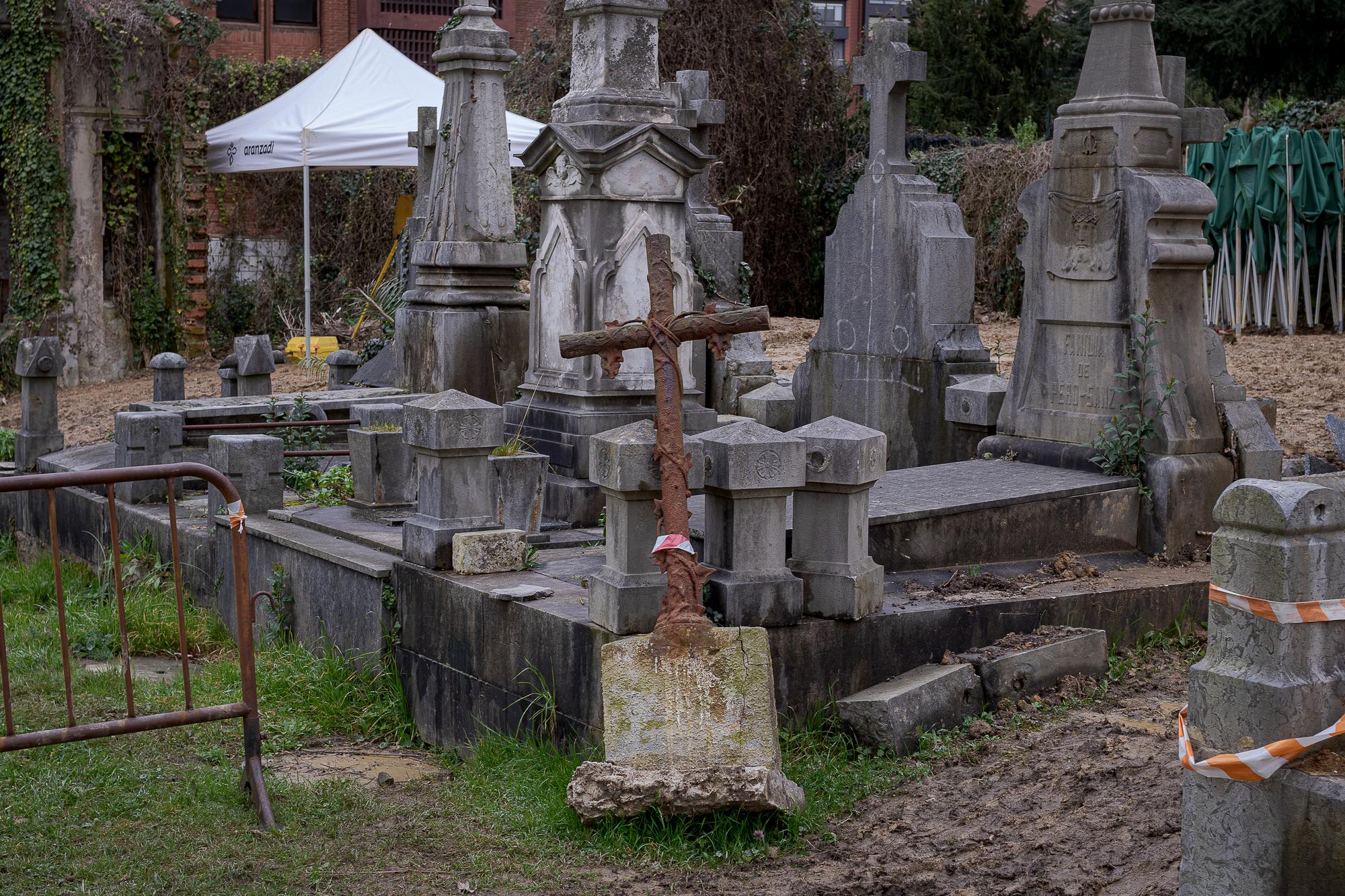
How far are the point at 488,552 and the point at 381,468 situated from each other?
A: 1.62 metres

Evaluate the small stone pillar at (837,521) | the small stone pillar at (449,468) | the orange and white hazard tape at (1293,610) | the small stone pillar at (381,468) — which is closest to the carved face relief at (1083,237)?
the small stone pillar at (837,521)

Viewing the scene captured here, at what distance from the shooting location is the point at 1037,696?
5.60m

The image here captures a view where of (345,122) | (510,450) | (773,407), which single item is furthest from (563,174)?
(345,122)

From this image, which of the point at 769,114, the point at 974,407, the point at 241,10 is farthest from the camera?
the point at 241,10

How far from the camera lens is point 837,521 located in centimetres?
545

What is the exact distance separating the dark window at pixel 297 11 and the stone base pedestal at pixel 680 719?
23.6m

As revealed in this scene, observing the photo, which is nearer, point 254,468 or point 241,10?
point 254,468

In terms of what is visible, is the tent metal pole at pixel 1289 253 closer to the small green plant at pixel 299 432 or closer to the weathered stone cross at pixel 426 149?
the weathered stone cross at pixel 426 149

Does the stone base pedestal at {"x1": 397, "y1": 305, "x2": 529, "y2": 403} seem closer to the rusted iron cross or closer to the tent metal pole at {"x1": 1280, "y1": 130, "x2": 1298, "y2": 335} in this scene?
the rusted iron cross

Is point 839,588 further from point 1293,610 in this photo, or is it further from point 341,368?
point 341,368

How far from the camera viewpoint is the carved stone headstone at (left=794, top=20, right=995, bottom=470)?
27.6 ft

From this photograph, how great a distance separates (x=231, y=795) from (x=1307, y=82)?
22.1 metres

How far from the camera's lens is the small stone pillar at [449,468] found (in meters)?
5.99

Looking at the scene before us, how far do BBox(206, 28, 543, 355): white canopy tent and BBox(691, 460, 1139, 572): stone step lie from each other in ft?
32.0
